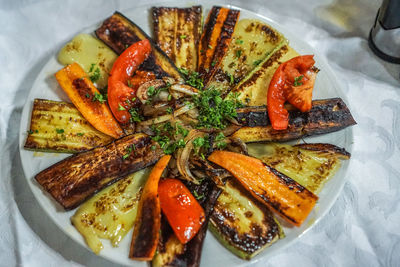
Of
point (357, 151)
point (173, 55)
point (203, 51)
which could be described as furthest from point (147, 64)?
point (357, 151)

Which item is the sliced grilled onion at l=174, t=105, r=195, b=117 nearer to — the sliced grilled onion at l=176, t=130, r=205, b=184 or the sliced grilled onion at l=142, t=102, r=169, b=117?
the sliced grilled onion at l=142, t=102, r=169, b=117

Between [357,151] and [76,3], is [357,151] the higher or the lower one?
the lower one

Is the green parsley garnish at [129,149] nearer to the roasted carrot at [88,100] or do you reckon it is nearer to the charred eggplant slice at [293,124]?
the roasted carrot at [88,100]

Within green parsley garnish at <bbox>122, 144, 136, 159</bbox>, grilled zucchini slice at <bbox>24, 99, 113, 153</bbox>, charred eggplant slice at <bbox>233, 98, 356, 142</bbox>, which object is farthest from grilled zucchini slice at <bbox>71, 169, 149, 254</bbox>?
charred eggplant slice at <bbox>233, 98, 356, 142</bbox>

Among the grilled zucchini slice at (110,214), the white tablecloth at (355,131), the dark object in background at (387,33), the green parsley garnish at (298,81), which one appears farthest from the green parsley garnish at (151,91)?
the dark object in background at (387,33)

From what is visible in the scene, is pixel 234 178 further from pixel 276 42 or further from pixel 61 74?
pixel 61 74

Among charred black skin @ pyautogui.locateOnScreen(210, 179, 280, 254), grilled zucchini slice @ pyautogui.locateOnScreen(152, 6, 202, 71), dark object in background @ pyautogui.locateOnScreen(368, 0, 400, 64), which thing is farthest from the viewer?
dark object in background @ pyautogui.locateOnScreen(368, 0, 400, 64)
